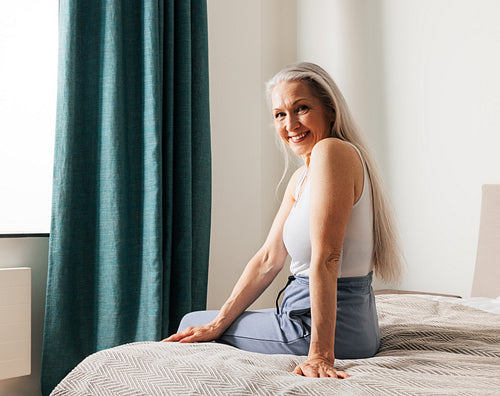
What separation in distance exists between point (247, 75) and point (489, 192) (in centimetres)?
161

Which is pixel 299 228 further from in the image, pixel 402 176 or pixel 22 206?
pixel 402 176

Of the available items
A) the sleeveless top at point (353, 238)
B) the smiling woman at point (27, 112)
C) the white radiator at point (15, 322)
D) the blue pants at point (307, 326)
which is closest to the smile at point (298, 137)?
the sleeveless top at point (353, 238)

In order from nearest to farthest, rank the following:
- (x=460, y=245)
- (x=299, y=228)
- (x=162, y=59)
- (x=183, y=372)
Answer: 1. (x=183, y=372)
2. (x=299, y=228)
3. (x=162, y=59)
4. (x=460, y=245)

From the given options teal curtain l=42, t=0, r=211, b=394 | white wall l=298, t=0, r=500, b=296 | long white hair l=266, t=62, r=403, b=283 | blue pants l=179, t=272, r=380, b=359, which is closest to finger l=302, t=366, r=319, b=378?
blue pants l=179, t=272, r=380, b=359

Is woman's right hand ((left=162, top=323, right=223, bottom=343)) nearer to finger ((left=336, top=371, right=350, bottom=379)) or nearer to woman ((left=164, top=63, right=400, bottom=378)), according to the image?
woman ((left=164, top=63, right=400, bottom=378))

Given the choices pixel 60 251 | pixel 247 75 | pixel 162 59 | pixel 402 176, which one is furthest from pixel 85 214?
pixel 402 176

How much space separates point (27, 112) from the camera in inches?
95.4

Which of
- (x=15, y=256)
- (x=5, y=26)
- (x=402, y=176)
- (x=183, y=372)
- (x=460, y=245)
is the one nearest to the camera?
(x=183, y=372)

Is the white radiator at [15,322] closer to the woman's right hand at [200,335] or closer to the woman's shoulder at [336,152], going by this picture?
the woman's right hand at [200,335]

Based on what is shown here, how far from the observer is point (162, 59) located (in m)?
2.53

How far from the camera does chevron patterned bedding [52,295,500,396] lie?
91cm

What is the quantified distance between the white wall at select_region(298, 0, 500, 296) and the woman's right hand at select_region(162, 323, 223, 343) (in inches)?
69.4

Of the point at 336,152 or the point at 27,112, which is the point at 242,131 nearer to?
the point at 27,112

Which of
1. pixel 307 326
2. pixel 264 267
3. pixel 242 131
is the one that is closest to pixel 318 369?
pixel 307 326
